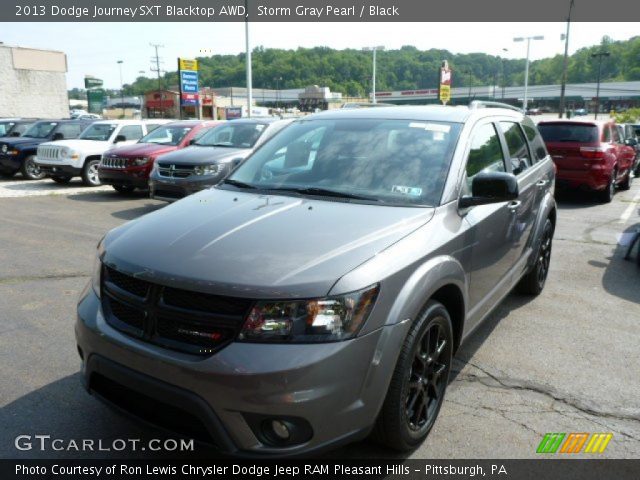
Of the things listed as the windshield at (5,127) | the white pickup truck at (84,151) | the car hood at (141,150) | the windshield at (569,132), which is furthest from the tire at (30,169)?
the windshield at (569,132)

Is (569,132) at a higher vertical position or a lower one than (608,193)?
higher

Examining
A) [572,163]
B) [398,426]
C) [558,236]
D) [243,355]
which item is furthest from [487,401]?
[572,163]

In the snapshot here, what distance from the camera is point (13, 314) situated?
4848mm

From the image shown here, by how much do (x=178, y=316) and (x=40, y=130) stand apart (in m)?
16.3

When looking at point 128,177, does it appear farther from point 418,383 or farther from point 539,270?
point 418,383

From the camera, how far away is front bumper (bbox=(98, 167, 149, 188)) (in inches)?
443

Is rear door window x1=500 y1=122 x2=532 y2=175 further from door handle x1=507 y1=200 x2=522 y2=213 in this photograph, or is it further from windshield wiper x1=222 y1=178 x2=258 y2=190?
windshield wiper x1=222 y1=178 x2=258 y2=190

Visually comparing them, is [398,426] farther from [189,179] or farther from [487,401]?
[189,179]

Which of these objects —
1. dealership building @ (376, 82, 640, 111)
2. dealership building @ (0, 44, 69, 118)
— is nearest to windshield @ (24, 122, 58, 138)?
dealership building @ (0, 44, 69, 118)

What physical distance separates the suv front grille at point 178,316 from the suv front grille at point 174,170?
22.9 ft

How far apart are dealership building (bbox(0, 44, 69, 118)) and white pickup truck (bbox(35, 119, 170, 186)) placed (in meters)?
31.6

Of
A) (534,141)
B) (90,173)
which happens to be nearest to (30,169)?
(90,173)

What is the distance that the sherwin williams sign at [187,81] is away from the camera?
32.4 meters

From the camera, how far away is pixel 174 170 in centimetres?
949
